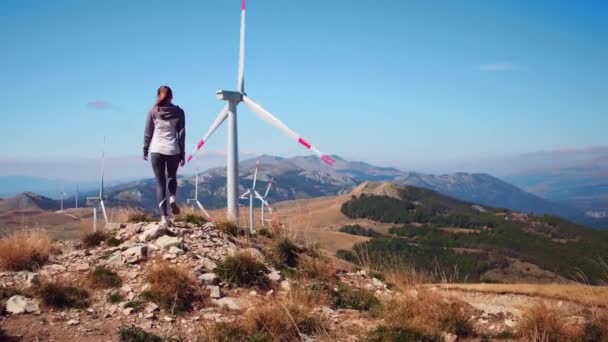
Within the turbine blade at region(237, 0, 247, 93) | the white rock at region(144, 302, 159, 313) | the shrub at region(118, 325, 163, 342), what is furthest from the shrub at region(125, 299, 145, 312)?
the turbine blade at region(237, 0, 247, 93)

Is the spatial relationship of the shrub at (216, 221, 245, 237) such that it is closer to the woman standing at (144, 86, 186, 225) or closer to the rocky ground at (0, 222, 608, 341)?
the rocky ground at (0, 222, 608, 341)

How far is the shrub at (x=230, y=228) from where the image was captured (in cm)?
1592

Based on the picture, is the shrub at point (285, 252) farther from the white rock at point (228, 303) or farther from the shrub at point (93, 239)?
the shrub at point (93, 239)

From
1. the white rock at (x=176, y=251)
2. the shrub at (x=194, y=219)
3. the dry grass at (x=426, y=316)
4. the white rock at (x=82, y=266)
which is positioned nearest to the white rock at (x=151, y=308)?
the white rock at (x=176, y=251)

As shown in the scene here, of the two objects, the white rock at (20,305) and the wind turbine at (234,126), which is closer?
the white rock at (20,305)

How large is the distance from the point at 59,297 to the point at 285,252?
6501mm

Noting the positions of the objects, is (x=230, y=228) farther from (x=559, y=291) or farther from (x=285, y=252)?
(x=559, y=291)

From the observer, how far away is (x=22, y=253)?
12.0 meters

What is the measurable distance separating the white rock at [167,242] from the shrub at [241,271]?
1567mm

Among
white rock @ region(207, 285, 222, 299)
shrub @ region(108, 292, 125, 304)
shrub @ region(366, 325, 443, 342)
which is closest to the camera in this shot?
shrub @ region(366, 325, 443, 342)

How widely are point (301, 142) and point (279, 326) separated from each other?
8663mm

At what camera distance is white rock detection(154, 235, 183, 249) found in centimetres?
1286

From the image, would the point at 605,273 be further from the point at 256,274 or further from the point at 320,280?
the point at 256,274

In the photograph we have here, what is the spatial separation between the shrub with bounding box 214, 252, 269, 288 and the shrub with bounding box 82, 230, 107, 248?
15.7 feet
